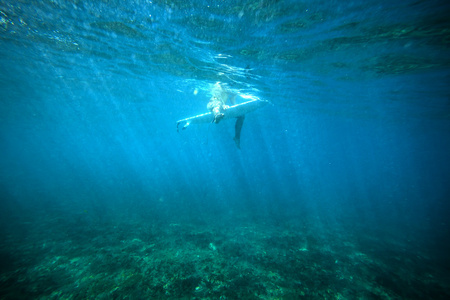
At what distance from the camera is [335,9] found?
22.1 feet

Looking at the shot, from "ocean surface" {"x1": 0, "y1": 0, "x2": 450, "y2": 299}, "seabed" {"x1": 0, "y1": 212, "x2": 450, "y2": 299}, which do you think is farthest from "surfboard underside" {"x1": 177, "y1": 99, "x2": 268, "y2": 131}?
"seabed" {"x1": 0, "y1": 212, "x2": 450, "y2": 299}

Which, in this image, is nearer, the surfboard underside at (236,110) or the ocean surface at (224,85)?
the ocean surface at (224,85)

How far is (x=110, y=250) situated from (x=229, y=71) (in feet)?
41.7

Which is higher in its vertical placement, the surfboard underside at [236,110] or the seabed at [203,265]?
the surfboard underside at [236,110]

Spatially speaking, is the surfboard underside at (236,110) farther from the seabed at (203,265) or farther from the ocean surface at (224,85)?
the seabed at (203,265)

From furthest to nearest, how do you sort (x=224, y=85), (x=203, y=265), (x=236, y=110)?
(x=224, y=85) → (x=236, y=110) → (x=203, y=265)

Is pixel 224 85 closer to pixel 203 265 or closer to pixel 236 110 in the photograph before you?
pixel 236 110

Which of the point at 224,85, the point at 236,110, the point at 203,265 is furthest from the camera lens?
the point at 224,85

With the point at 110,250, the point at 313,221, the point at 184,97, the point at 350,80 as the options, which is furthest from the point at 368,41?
the point at 184,97

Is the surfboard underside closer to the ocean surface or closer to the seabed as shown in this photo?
the ocean surface

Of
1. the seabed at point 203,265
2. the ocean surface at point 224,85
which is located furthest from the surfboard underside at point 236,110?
the seabed at point 203,265

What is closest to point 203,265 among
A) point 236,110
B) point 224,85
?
point 236,110

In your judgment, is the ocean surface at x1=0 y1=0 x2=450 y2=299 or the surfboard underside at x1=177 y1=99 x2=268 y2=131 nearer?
the ocean surface at x1=0 y1=0 x2=450 y2=299

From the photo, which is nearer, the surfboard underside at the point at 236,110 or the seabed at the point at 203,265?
the seabed at the point at 203,265
